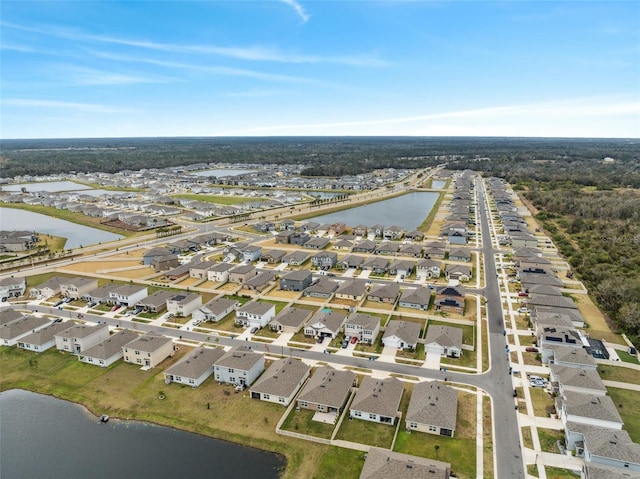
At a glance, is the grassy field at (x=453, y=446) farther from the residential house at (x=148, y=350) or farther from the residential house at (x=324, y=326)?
the residential house at (x=148, y=350)

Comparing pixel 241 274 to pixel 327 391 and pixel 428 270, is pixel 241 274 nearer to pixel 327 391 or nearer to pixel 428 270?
pixel 428 270

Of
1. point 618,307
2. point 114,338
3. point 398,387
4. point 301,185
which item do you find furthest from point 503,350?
point 301,185

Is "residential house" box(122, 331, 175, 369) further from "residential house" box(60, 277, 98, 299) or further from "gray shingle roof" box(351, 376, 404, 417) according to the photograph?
"gray shingle roof" box(351, 376, 404, 417)

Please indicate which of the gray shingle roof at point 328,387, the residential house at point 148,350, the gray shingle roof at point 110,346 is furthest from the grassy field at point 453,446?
the gray shingle roof at point 110,346

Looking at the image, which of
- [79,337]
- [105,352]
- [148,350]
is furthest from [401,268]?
[79,337]

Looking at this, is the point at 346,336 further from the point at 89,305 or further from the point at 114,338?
the point at 89,305

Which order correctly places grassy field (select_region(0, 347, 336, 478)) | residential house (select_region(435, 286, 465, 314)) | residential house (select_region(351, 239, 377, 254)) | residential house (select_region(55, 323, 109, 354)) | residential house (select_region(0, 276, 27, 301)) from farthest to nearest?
residential house (select_region(351, 239, 377, 254)), residential house (select_region(0, 276, 27, 301)), residential house (select_region(435, 286, 465, 314)), residential house (select_region(55, 323, 109, 354)), grassy field (select_region(0, 347, 336, 478))

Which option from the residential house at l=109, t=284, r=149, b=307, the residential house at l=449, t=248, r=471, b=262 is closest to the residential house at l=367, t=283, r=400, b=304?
the residential house at l=449, t=248, r=471, b=262

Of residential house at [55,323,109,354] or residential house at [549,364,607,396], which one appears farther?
residential house at [55,323,109,354]
